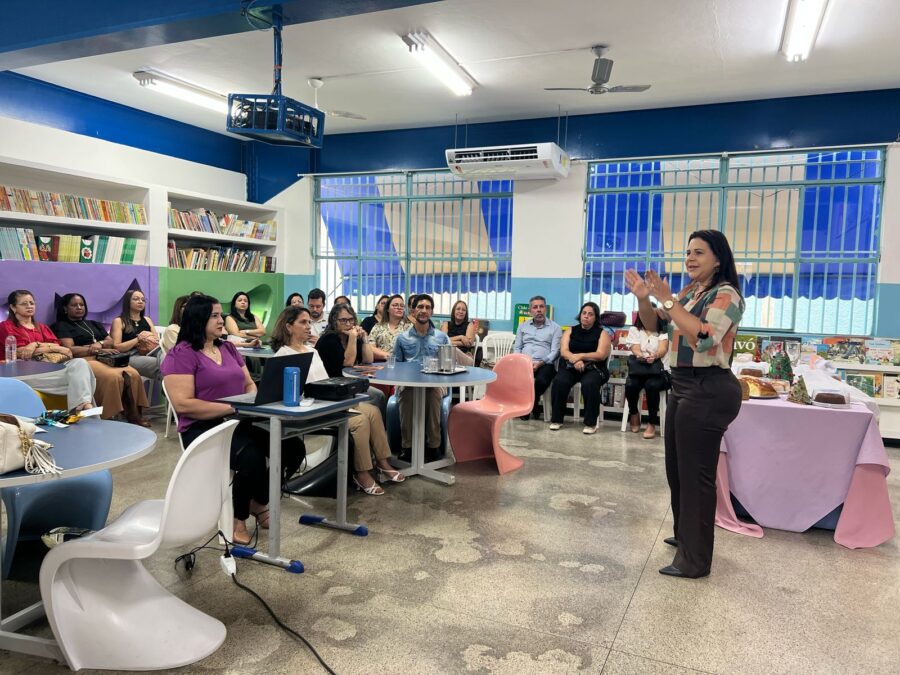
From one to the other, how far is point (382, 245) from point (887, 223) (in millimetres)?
5754

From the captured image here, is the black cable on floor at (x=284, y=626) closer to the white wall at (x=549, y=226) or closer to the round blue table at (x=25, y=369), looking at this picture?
the round blue table at (x=25, y=369)

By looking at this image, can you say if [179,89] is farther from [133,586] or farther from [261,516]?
[133,586]

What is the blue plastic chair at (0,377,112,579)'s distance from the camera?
2779mm

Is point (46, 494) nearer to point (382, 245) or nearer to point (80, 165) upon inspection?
point (80, 165)

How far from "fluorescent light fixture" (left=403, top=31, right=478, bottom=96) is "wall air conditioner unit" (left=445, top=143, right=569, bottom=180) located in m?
0.69

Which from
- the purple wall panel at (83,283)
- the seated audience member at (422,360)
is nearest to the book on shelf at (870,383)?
the seated audience member at (422,360)

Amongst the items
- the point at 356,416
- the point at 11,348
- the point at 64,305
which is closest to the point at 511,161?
the point at 356,416

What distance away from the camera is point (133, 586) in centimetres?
235

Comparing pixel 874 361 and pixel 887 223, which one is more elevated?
pixel 887 223

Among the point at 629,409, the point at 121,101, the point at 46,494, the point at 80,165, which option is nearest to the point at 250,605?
the point at 46,494

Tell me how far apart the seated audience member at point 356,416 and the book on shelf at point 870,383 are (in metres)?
4.59

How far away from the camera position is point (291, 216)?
8.95 m

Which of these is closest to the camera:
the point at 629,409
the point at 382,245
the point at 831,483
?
the point at 831,483

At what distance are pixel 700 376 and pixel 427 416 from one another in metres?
2.48
